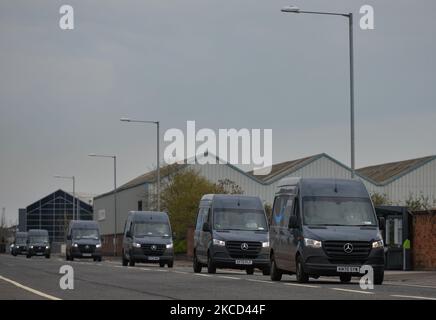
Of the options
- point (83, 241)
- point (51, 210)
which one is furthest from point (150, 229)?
point (51, 210)

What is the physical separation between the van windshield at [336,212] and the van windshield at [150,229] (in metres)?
20.4

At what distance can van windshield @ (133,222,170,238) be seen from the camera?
150ft

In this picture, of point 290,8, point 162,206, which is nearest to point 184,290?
point 290,8

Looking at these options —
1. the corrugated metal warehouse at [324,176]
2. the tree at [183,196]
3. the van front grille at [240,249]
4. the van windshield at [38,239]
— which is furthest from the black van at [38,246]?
the van front grille at [240,249]

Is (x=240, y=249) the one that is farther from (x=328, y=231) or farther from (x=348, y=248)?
(x=348, y=248)

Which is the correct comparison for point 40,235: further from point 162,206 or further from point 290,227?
point 290,227

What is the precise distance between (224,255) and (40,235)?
2116 inches

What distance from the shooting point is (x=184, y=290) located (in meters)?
21.2

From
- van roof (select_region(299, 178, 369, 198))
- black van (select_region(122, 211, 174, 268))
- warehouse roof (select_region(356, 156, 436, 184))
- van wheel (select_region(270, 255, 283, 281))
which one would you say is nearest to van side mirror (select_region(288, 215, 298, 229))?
van roof (select_region(299, 178, 369, 198))

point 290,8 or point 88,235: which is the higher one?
point 290,8

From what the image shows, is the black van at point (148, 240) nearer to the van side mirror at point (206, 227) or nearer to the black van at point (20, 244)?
the van side mirror at point (206, 227)

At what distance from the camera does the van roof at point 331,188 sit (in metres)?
25.9

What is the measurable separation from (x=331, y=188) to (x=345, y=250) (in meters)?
1.79
